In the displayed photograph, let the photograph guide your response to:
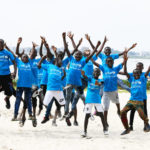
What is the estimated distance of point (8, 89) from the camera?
27.8 ft

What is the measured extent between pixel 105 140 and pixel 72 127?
1.64 meters

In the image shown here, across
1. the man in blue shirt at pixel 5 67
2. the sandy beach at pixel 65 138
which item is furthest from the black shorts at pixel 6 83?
the sandy beach at pixel 65 138

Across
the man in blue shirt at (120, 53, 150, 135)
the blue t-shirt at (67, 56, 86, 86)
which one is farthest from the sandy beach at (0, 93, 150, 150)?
the blue t-shirt at (67, 56, 86, 86)

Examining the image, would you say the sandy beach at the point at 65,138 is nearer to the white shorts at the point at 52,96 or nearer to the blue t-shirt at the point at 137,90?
the white shorts at the point at 52,96

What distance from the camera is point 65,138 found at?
7.53 m

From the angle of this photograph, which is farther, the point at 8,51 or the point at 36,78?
the point at 36,78

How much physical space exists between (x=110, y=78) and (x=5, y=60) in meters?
2.68

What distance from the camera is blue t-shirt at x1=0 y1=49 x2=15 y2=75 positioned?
811cm

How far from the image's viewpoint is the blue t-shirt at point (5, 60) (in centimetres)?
811

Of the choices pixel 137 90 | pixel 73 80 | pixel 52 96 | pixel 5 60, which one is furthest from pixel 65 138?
pixel 5 60

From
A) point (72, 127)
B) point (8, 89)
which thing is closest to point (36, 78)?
point (8, 89)

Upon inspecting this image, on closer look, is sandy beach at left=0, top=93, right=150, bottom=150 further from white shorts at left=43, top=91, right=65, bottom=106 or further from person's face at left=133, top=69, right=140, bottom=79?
person's face at left=133, top=69, right=140, bottom=79

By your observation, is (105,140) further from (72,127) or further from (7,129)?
(7,129)

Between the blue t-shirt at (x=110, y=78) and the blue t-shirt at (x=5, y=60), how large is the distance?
2.32 metres
